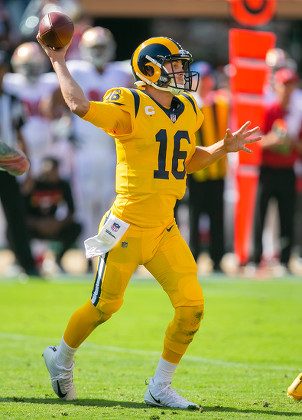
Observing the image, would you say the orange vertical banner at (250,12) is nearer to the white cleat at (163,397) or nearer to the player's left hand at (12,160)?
the player's left hand at (12,160)

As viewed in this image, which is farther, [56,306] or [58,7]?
[58,7]

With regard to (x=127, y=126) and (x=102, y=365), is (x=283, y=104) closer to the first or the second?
(x=102, y=365)

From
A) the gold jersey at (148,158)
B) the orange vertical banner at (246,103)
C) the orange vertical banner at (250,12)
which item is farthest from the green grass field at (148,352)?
the orange vertical banner at (250,12)

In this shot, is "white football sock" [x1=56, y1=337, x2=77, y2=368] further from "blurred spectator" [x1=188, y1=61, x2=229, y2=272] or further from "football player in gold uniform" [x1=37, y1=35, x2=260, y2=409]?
Answer: "blurred spectator" [x1=188, y1=61, x2=229, y2=272]

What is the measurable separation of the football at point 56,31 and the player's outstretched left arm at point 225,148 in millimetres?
1065

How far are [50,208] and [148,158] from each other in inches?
250

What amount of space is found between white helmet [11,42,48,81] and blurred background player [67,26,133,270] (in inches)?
15.2

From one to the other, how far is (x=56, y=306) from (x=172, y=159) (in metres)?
3.70

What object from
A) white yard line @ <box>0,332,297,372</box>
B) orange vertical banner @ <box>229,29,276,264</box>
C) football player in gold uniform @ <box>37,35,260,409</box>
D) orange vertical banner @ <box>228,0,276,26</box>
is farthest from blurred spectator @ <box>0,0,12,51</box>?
football player in gold uniform @ <box>37,35,260,409</box>

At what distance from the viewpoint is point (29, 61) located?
10.7 m

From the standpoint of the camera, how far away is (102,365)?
5980 mm

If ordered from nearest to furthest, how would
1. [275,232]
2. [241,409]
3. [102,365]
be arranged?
1. [241,409]
2. [102,365]
3. [275,232]

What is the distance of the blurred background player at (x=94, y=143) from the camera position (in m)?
10.7

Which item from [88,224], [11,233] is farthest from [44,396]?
[88,224]
